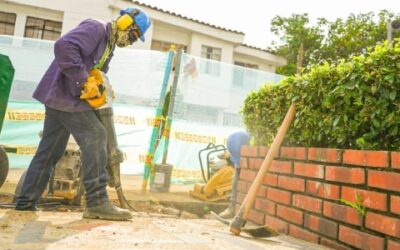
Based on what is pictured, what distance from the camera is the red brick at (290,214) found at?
2.43m

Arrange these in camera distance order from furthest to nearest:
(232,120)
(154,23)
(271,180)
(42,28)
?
(154,23), (42,28), (232,120), (271,180)

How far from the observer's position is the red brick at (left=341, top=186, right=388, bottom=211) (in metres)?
1.83

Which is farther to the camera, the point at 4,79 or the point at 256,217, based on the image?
the point at 4,79

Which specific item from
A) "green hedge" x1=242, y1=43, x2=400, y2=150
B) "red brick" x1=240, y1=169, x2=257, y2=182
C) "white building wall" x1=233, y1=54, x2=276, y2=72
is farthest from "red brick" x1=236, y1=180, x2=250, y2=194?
"white building wall" x1=233, y1=54, x2=276, y2=72

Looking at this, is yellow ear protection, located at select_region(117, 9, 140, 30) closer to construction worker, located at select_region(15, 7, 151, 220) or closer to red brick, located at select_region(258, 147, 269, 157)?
construction worker, located at select_region(15, 7, 151, 220)

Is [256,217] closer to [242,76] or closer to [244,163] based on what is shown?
[244,163]

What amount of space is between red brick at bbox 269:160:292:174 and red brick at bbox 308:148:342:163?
224mm

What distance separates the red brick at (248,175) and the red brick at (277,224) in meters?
0.39

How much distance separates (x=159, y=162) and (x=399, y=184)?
4.71m

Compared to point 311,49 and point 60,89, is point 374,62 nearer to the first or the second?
point 60,89

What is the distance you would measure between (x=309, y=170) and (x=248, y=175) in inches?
32.3

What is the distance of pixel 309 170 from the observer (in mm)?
2385

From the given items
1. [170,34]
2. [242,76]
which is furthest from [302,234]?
[170,34]

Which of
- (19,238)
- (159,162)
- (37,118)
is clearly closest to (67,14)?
(37,118)
